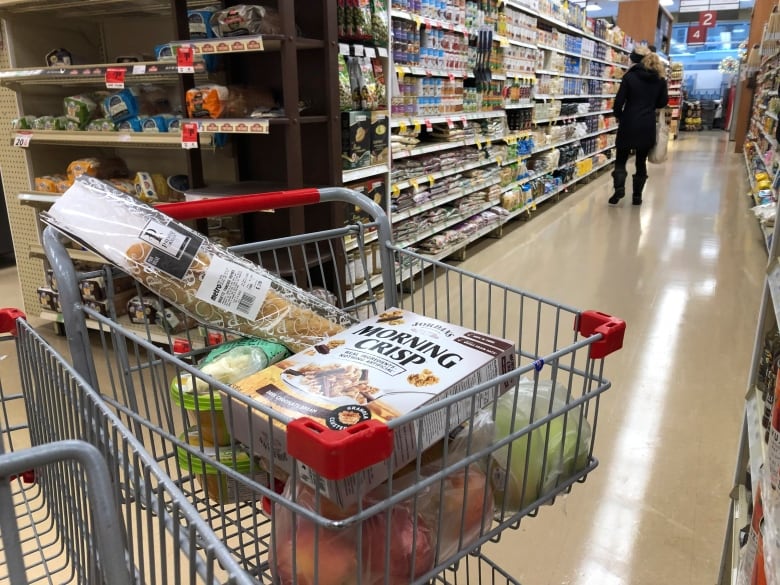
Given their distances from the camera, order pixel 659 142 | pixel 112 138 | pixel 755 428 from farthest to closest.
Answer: pixel 659 142 < pixel 112 138 < pixel 755 428

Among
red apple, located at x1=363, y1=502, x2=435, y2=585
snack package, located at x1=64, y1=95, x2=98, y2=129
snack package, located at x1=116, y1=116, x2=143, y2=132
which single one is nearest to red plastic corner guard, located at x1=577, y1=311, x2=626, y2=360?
red apple, located at x1=363, y1=502, x2=435, y2=585

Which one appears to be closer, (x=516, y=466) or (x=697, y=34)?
(x=516, y=466)

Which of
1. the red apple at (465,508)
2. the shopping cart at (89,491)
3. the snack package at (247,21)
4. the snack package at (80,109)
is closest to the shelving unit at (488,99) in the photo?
the snack package at (247,21)

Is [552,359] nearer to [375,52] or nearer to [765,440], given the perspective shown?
[765,440]

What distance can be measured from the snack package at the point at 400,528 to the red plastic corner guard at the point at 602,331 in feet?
0.71

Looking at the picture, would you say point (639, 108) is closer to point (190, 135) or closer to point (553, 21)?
point (553, 21)

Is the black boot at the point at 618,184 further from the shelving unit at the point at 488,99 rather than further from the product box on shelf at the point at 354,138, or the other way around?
the product box on shelf at the point at 354,138

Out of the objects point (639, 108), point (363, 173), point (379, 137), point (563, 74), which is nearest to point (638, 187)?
point (639, 108)

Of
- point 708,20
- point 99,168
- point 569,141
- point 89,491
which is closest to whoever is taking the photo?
point 89,491

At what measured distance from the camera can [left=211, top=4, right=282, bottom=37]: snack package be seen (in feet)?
8.72

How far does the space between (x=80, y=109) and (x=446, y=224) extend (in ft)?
8.92

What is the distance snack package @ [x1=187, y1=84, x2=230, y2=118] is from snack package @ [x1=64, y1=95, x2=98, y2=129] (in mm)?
820

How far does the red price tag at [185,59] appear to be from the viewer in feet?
8.92

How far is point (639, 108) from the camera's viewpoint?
7820 mm
